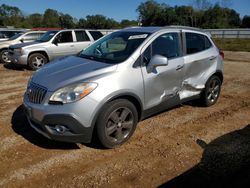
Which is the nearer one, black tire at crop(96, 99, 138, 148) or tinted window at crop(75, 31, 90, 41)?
black tire at crop(96, 99, 138, 148)

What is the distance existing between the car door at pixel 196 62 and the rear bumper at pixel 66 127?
7.02 ft

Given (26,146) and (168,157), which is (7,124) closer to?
(26,146)

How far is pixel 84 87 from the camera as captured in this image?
12.1 ft

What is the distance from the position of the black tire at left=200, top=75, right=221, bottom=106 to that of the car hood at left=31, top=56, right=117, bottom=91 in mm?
2538

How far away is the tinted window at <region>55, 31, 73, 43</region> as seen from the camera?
36.2ft

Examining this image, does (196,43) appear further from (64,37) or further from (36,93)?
(64,37)

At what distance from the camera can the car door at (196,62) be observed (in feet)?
16.8

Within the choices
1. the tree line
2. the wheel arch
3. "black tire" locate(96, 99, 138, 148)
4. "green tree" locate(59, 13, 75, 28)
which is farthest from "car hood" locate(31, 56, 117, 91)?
"green tree" locate(59, 13, 75, 28)

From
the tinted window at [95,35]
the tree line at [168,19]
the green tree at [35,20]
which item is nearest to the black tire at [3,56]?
the tinted window at [95,35]

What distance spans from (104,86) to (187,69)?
1947 millimetres

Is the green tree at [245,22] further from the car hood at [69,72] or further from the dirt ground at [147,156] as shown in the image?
the car hood at [69,72]

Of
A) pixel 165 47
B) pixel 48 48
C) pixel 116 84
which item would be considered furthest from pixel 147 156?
pixel 48 48

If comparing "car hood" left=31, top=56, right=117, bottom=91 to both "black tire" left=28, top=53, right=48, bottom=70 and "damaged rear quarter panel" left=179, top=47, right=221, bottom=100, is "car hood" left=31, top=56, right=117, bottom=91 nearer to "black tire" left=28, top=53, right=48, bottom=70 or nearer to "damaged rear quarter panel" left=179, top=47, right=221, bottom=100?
"damaged rear quarter panel" left=179, top=47, right=221, bottom=100

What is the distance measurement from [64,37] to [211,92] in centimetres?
706
